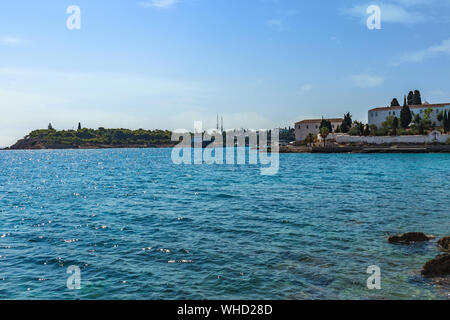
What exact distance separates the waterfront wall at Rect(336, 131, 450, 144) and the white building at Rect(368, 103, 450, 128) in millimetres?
18809

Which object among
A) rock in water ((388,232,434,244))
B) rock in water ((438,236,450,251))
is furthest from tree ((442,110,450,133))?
rock in water ((438,236,450,251))

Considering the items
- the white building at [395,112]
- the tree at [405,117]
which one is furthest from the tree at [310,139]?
the tree at [405,117]

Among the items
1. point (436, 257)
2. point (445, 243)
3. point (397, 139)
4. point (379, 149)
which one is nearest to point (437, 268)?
point (436, 257)

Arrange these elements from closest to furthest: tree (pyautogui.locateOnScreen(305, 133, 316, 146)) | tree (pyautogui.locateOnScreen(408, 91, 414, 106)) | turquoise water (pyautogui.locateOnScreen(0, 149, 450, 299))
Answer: turquoise water (pyautogui.locateOnScreen(0, 149, 450, 299)) → tree (pyautogui.locateOnScreen(305, 133, 316, 146)) → tree (pyautogui.locateOnScreen(408, 91, 414, 106))

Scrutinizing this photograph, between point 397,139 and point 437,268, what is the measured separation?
116 meters

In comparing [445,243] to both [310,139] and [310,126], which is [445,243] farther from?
[310,126]

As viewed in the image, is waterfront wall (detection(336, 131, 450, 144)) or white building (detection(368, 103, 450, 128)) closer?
waterfront wall (detection(336, 131, 450, 144))

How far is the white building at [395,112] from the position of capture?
126m

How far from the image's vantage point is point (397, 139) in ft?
381

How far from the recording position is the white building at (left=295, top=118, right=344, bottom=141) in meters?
150

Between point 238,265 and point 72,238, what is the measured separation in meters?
9.88

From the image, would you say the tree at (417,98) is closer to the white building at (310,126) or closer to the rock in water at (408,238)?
the white building at (310,126)

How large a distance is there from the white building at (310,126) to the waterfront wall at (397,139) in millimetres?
19512

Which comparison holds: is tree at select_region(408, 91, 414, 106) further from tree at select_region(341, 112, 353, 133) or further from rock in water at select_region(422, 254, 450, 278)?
rock in water at select_region(422, 254, 450, 278)
